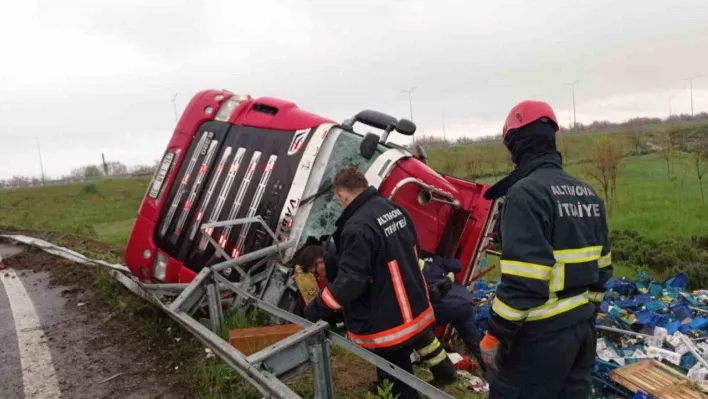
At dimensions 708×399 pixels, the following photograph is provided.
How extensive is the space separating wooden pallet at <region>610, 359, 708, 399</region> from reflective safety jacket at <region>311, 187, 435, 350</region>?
1.71m

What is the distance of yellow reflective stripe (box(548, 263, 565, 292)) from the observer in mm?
2195

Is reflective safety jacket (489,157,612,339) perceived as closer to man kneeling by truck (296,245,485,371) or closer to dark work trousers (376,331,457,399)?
dark work trousers (376,331,457,399)

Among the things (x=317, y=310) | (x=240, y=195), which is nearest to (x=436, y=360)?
(x=317, y=310)

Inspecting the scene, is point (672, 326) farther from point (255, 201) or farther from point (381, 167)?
point (255, 201)

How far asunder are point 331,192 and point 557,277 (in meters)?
2.18

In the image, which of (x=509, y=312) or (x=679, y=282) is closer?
(x=509, y=312)

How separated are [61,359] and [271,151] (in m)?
2.16

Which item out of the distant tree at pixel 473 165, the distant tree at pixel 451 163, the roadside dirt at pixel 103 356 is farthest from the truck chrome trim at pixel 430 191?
the distant tree at pixel 473 165

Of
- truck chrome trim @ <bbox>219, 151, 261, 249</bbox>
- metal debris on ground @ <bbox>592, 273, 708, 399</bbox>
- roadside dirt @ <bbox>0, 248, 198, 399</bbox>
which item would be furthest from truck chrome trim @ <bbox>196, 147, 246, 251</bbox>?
metal debris on ground @ <bbox>592, 273, 708, 399</bbox>

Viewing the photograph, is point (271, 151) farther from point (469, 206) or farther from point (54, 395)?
point (54, 395)

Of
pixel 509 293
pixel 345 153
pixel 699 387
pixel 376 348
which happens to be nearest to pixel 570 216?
pixel 509 293

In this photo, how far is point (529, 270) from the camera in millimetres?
2074

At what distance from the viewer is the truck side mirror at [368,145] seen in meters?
4.15

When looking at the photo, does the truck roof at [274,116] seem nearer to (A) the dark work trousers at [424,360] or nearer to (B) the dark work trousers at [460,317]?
(B) the dark work trousers at [460,317]
